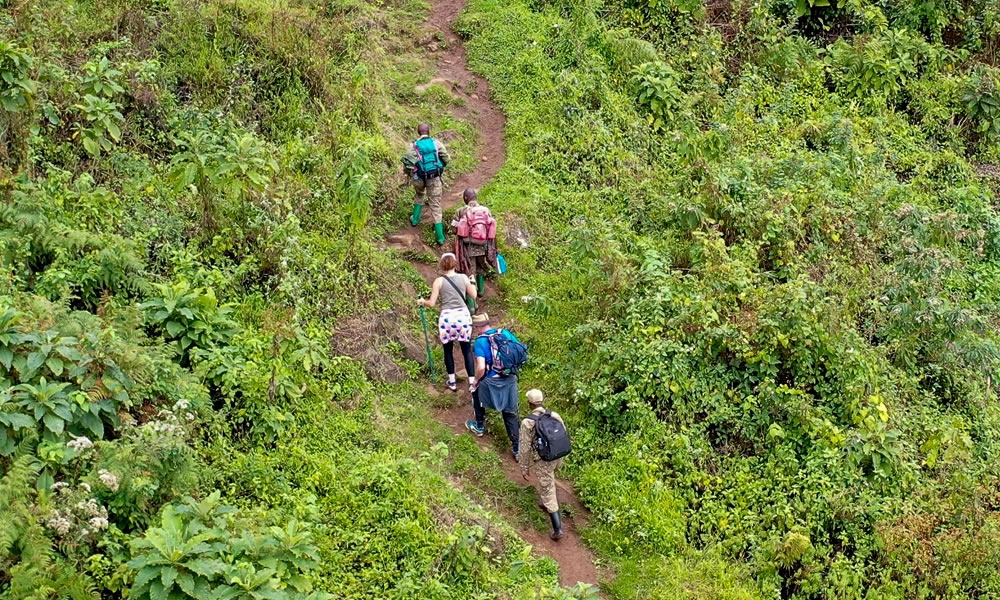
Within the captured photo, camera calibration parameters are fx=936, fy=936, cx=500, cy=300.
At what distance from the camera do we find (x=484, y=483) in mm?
11109

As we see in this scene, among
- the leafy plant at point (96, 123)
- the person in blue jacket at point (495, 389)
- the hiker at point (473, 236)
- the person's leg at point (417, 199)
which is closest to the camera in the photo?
the person in blue jacket at point (495, 389)

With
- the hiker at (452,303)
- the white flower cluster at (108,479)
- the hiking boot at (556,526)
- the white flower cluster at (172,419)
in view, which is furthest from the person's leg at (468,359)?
the white flower cluster at (108,479)

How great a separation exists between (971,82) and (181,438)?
18270mm

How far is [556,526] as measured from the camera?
1064 centimetres

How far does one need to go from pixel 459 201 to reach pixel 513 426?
18.2 ft

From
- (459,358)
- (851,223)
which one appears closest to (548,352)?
(459,358)

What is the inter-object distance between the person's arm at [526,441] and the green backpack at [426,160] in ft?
17.3

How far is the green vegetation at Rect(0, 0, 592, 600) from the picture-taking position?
812 centimetres

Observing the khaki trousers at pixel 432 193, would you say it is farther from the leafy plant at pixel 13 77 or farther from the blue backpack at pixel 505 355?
the leafy plant at pixel 13 77

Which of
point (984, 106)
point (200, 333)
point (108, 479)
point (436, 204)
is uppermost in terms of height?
point (984, 106)

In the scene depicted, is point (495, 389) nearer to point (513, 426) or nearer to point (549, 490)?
point (513, 426)

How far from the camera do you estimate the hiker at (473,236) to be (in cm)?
1330

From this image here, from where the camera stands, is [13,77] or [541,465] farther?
[13,77]

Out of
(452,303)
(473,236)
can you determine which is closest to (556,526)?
(452,303)
